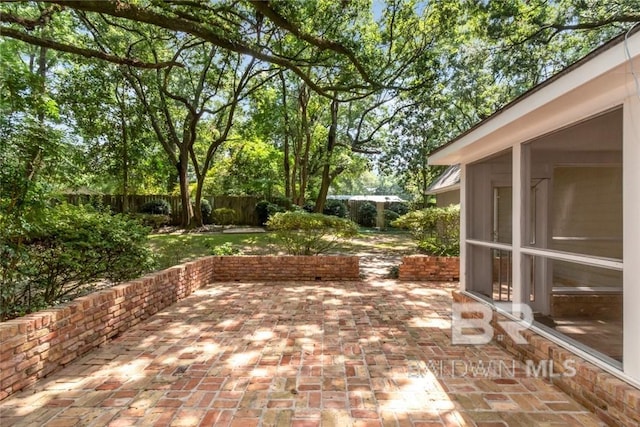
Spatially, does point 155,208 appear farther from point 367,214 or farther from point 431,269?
point 431,269

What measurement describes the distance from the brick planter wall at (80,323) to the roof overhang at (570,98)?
4681 mm

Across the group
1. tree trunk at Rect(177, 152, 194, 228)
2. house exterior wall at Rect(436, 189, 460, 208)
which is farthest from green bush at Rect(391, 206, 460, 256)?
tree trunk at Rect(177, 152, 194, 228)

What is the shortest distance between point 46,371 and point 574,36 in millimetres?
16071

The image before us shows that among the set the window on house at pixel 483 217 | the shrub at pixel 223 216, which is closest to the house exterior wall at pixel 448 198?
the window on house at pixel 483 217

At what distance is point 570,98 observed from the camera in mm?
2613

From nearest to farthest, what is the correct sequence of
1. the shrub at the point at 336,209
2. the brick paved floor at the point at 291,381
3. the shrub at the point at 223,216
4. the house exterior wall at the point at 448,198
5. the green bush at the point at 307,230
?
the brick paved floor at the point at 291,381, the green bush at the point at 307,230, the house exterior wall at the point at 448,198, the shrub at the point at 223,216, the shrub at the point at 336,209

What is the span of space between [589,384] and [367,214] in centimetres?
1898

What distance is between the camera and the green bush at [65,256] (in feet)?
11.5

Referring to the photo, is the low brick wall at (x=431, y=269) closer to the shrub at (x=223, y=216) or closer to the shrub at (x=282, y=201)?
Result: the shrub at (x=282, y=201)

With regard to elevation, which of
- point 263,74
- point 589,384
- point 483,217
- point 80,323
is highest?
point 263,74

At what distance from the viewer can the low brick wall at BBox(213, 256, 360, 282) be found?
7.27m

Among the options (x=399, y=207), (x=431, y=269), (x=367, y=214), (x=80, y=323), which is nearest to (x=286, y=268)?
(x=431, y=269)

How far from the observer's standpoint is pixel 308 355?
3436mm

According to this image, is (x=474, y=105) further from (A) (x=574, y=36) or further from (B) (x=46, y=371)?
(B) (x=46, y=371)
